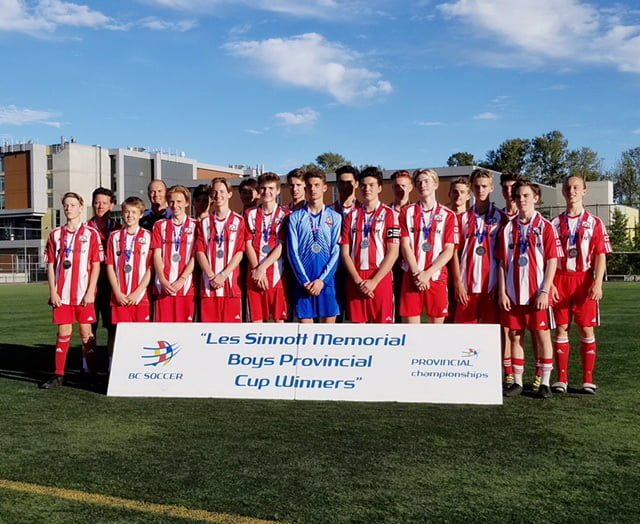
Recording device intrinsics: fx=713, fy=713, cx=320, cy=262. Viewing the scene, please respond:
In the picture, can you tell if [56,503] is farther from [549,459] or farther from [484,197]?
[484,197]

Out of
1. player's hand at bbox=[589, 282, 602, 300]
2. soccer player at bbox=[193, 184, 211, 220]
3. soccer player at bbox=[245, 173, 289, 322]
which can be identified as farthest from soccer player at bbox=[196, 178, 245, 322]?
player's hand at bbox=[589, 282, 602, 300]

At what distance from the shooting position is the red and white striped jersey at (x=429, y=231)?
6172mm

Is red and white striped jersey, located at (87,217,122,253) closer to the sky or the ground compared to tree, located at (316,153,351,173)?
closer to the ground

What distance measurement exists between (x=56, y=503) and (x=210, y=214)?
365cm

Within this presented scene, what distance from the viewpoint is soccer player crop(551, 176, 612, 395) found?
5.97 metres

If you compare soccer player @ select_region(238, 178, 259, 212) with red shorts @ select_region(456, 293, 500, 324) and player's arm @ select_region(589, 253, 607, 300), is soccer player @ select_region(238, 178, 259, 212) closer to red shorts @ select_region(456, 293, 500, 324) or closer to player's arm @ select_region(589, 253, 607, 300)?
red shorts @ select_region(456, 293, 500, 324)

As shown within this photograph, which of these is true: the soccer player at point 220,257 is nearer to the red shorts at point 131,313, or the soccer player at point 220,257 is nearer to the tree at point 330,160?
the red shorts at point 131,313

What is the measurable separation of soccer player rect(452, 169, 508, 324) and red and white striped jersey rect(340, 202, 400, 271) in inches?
25.4

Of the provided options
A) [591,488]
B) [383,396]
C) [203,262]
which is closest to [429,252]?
[383,396]

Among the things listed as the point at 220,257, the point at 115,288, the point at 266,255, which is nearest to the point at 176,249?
the point at 220,257

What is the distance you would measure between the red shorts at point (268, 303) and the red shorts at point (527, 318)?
1950 millimetres

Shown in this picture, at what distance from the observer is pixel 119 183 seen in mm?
67938

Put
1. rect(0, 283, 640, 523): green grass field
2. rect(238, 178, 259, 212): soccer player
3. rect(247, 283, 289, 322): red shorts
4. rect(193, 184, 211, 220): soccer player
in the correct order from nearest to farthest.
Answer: rect(0, 283, 640, 523): green grass field < rect(247, 283, 289, 322): red shorts < rect(193, 184, 211, 220): soccer player < rect(238, 178, 259, 212): soccer player

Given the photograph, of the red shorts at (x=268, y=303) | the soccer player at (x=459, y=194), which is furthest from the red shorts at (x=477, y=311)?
the red shorts at (x=268, y=303)
